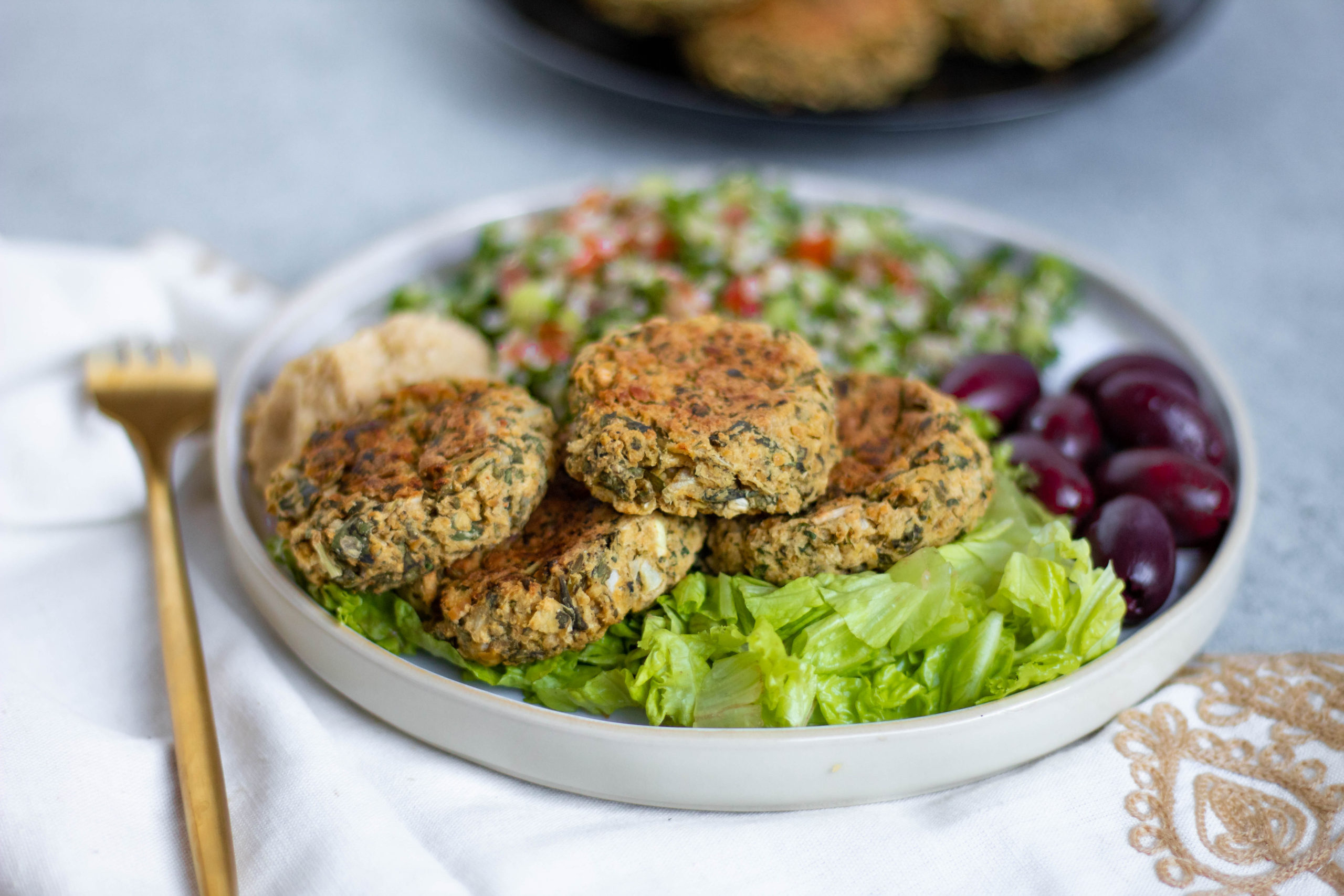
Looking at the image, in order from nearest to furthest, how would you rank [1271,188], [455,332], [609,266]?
1. [455,332]
2. [609,266]
3. [1271,188]

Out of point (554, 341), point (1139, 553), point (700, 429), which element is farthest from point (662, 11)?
point (1139, 553)

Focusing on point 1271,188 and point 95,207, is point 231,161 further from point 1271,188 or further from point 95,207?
point 1271,188

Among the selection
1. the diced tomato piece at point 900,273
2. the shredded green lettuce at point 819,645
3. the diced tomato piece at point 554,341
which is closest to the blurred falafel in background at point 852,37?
the diced tomato piece at point 900,273

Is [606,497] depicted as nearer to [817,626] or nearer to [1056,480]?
[817,626]

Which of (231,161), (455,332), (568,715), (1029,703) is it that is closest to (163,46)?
(231,161)

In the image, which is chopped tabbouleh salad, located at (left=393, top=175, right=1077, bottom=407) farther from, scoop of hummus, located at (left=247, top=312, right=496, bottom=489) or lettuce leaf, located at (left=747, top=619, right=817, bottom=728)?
lettuce leaf, located at (left=747, top=619, right=817, bottom=728)
